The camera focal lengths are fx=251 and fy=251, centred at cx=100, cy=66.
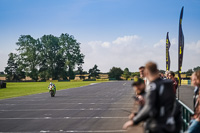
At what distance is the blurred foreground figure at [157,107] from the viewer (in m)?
3.35

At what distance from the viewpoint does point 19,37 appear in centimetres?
10675

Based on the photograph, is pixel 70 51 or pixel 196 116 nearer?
pixel 196 116

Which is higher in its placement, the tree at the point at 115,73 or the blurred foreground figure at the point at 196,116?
the tree at the point at 115,73

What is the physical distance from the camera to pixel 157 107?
11.2 feet

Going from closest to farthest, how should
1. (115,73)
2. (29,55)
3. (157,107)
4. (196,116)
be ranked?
(157,107) < (196,116) < (29,55) < (115,73)

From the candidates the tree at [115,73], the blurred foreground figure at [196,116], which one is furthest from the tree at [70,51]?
the blurred foreground figure at [196,116]

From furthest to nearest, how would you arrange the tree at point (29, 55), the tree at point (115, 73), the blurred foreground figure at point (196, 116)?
the tree at point (115, 73)
the tree at point (29, 55)
the blurred foreground figure at point (196, 116)

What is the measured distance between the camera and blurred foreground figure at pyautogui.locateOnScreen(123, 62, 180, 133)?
3.35m

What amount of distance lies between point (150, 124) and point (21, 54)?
4188 inches

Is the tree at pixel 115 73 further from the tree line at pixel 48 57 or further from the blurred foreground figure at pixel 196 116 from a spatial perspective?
the blurred foreground figure at pixel 196 116

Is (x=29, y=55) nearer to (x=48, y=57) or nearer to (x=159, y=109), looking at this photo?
(x=48, y=57)

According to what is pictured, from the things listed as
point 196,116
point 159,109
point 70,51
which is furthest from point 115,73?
point 159,109

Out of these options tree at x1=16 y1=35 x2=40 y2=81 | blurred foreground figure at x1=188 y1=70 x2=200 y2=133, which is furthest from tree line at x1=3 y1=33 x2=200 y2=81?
blurred foreground figure at x1=188 y1=70 x2=200 y2=133

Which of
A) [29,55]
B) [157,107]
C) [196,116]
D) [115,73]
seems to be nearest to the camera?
[157,107]
